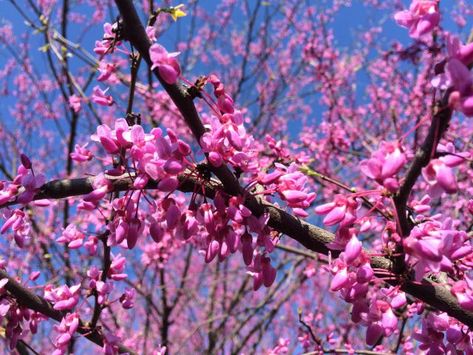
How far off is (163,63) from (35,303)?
126cm

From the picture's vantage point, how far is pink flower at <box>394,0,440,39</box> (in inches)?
48.9

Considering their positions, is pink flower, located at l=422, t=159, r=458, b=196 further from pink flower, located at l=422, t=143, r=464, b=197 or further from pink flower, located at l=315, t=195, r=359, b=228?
pink flower, located at l=315, t=195, r=359, b=228

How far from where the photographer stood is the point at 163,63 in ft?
4.38

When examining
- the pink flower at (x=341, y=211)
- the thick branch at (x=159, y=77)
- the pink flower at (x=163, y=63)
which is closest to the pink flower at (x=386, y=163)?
the pink flower at (x=341, y=211)

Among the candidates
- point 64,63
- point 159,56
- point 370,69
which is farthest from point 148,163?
point 370,69

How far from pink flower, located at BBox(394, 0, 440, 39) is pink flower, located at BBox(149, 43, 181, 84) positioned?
2.28 feet

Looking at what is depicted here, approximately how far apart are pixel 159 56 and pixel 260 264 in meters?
0.84

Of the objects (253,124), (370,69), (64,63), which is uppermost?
(370,69)

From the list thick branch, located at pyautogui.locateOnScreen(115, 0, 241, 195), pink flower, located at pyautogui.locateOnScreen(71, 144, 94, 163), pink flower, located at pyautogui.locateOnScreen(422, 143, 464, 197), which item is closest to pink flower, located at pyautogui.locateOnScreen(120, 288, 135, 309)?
pink flower, located at pyautogui.locateOnScreen(71, 144, 94, 163)

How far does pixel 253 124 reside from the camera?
25.6 feet

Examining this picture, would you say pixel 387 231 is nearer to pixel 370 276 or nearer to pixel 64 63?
pixel 370 276

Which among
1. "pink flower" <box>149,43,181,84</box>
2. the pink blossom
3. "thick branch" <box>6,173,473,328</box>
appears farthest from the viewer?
the pink blossom

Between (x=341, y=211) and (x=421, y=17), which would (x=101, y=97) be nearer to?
(x=341, y=211)

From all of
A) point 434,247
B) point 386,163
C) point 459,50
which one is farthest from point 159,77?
point 434,247
